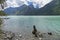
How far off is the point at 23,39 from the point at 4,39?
4.20 meters

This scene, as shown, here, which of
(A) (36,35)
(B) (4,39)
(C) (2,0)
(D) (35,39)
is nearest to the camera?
(C) (2,0)

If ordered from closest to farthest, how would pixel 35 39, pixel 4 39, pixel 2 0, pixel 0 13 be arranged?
pixel 0 13 → pixel 2 0 → pixel 4 39 → pixel 35 39

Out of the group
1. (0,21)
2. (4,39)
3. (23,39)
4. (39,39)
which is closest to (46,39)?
(39,39)

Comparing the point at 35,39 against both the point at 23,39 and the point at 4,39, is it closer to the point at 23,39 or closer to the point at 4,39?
the point at 23,39

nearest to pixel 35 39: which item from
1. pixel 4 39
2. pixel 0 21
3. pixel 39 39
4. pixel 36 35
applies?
pixel 39 39

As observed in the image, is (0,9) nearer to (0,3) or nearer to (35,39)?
(0,3)

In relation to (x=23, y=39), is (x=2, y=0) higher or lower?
higher

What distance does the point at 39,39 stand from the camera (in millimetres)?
26141

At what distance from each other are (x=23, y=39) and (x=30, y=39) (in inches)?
42.7

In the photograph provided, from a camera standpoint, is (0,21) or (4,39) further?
(4,39)

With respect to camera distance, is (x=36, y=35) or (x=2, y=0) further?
(x=36, y=35)

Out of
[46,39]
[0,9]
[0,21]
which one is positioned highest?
[0,9]

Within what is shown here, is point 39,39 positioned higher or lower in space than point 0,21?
lower

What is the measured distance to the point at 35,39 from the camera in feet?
85.7
